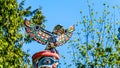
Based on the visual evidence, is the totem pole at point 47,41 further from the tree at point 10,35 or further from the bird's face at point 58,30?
the tree at point 10,35

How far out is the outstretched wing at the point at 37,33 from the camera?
18.1m

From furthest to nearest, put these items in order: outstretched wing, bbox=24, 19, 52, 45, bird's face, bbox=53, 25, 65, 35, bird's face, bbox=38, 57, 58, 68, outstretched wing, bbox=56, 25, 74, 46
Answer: bird's face, bbox=53, 25, 65, 35, outstretched wing, bbox=56, 25, 74, 46, outstretched wing, bbox=24, 19, 52, 45, bird's face, bbox=38, 57, 58, 68

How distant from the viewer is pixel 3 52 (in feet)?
70.8

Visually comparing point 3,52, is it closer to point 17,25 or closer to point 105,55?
point 17,25

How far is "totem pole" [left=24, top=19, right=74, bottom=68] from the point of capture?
1803cm

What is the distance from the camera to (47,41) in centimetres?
1822

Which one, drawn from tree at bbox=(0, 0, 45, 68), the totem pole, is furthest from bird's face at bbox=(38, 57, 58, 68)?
tree at bbox=(0, 0, 45, 68)

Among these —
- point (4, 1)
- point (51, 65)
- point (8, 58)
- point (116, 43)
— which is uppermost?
point (4, 1)

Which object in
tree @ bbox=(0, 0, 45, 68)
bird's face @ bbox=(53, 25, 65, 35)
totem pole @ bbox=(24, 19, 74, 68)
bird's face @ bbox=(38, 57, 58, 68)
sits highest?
tree @ bbox=(0, 0, 45, 68)

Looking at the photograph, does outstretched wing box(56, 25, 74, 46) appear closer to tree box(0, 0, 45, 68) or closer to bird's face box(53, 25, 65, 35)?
bird's face box(53, 25, 65, 35)

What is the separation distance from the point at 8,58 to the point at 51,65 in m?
4.14

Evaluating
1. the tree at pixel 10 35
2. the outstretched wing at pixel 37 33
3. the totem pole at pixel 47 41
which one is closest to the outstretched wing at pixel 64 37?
the totem pole at pixel 47 41

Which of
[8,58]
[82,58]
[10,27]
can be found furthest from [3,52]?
[82,58]

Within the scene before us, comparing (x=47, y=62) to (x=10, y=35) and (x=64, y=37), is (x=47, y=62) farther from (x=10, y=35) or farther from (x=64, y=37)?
(x=10, y=35)
